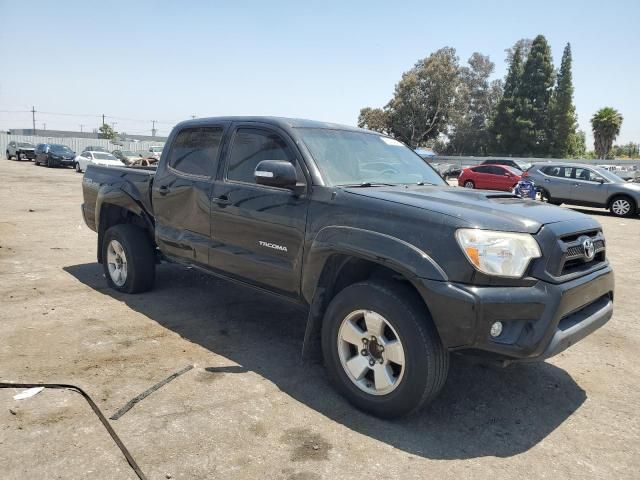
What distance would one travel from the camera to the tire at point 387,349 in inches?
118

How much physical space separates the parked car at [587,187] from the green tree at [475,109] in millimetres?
41383

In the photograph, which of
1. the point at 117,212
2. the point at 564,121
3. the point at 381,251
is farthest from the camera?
the point at 564,121

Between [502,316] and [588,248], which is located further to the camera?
[588,248]

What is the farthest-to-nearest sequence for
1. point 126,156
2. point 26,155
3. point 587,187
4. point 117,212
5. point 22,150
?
point 26,155
point 22,150
point 126,156
point 587,187
point 117,212

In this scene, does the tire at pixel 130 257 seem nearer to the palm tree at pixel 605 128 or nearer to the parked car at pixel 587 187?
the parked car at pixel 587 187

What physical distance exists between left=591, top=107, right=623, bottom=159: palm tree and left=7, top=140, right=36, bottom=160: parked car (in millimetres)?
57124

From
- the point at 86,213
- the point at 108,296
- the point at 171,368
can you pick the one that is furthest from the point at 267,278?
the point at 86,213

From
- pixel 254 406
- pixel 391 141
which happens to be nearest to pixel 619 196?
pixel 391 141

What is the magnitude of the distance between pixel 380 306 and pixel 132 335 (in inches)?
96.8

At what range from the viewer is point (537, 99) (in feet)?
178

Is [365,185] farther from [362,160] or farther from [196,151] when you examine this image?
[196,151]

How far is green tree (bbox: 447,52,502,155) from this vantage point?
61.2 m

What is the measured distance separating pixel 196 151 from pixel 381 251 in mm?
2497

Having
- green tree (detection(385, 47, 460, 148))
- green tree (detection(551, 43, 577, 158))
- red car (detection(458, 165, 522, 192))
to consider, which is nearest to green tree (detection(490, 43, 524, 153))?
green tree (detection(551, 43, 577, 158))
